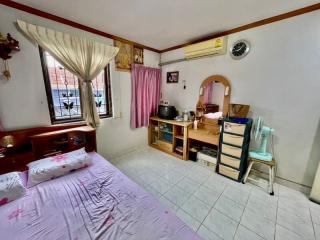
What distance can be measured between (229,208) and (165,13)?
256cm

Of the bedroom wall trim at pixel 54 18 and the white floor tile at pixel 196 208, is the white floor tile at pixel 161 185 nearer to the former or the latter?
the white floor tile at pixel 196 208

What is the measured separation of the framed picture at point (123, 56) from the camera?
8.57 feet

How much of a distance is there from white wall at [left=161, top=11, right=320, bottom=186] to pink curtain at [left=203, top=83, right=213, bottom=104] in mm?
387

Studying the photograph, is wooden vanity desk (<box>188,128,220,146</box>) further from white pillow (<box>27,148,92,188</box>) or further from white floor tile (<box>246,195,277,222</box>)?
white pillow (<box>27,148,92,188</box>)

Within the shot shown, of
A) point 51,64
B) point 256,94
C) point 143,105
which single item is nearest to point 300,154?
point 256,94

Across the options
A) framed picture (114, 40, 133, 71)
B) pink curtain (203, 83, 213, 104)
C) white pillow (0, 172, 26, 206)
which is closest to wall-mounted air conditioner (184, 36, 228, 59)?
pink curtain (203, 83, 213, 104)

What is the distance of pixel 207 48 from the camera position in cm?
247

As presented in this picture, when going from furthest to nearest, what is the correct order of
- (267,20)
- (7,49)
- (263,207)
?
(267,20) → (263,207) → (7,49)

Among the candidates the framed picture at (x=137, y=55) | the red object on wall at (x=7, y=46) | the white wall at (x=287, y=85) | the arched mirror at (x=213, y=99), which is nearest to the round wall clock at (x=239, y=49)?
the white wall at (x=287, y=85)

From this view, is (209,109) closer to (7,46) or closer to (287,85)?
(287,85)

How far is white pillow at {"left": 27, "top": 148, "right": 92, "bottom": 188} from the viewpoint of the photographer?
1.38 m

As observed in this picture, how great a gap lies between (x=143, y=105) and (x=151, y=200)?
2.26 metres

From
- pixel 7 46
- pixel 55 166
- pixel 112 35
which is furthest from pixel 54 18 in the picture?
pixel 55 166

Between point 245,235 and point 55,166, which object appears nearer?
→ point 245,235
